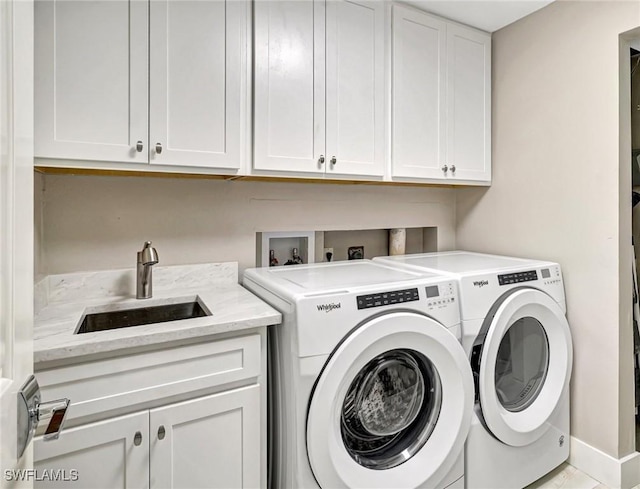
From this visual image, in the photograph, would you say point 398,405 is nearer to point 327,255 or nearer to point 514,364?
point 514,364

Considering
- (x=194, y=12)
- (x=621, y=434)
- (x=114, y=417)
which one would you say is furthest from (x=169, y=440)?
(x=621, y=434)

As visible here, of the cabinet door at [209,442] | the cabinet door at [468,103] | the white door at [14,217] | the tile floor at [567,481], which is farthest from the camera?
the cabinet door at [468,103]

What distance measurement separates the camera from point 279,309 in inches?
56.5

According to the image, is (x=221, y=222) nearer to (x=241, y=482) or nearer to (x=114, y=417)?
(x=114, y=417)

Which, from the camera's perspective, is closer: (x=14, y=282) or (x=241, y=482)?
(x=14, y=282)

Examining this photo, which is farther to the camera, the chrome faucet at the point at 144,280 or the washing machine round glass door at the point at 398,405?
the chrome faucet at the point at 144,280

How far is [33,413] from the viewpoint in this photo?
59cm

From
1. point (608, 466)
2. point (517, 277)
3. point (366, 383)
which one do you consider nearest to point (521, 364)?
point (517, 277)

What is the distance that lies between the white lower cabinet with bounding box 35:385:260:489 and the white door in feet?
1.86

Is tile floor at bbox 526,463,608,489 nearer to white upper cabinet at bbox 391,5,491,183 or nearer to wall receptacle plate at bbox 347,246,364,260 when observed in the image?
wall receptacle plate at bbox 347,246,364,260

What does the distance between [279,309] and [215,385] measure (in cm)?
34

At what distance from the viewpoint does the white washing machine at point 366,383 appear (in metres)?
1.28

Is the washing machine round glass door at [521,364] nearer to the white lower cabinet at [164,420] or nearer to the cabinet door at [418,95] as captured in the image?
the cabinet door at [418,95]

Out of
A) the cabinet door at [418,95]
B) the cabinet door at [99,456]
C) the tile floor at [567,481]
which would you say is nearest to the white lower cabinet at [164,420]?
the cabinet door at [99,456]
